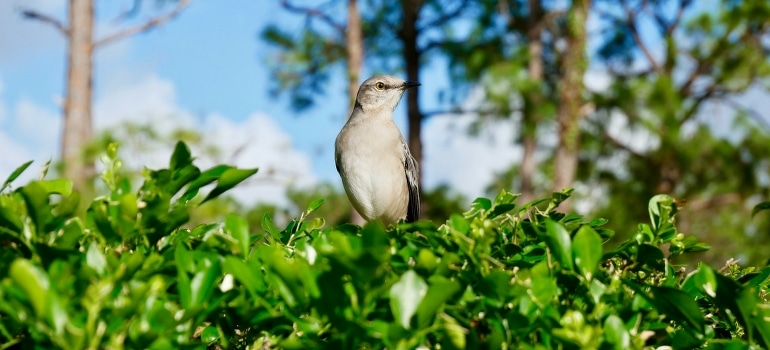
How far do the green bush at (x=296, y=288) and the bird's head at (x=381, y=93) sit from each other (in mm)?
3539

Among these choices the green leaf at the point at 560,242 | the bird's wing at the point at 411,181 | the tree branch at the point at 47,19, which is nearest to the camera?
the green leaf at the point at 560,242

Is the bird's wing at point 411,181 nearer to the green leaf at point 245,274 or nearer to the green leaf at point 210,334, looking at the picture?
the green leaf at point 210,334

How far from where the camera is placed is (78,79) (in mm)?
14508

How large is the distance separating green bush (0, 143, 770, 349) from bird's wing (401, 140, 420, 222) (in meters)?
3.28

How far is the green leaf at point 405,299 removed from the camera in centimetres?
136

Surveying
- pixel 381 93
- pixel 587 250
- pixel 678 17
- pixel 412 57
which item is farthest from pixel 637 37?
pixel 587 250

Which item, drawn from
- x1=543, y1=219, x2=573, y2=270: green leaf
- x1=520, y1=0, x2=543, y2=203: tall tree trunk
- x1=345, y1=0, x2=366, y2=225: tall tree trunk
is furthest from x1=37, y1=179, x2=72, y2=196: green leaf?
x1=520, y1=0, x2=543, y2=203: tall tree trunk

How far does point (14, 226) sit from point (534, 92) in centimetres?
1438

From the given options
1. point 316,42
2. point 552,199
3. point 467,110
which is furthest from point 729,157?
point 552,199

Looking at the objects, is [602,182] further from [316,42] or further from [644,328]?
[644,328]

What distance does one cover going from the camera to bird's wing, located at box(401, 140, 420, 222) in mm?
5141

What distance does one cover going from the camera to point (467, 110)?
15828mm

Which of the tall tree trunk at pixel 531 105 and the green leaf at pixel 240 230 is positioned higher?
the tall tree trunk at pixel 531 105

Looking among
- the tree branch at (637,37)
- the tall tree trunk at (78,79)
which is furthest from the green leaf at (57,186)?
the tree branch at (637,37)
